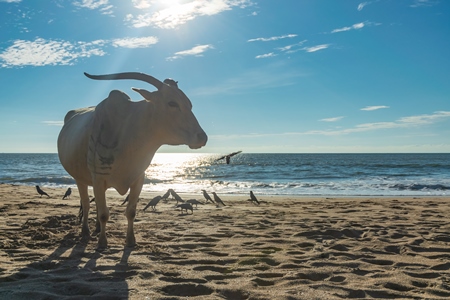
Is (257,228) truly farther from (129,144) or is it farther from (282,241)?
(129,144)

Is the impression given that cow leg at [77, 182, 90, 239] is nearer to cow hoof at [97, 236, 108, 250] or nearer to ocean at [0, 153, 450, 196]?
cow hoof at [97, 236, 108, 250]

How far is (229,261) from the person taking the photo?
5.10 metres

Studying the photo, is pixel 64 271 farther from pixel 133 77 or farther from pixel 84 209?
pixel 133 77

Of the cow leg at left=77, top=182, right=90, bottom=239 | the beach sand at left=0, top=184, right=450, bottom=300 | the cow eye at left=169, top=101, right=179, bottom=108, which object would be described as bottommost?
the beach sand at left=0, top=184, right=450, bottom=300

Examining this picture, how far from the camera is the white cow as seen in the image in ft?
17.2

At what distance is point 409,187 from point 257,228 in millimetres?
20814

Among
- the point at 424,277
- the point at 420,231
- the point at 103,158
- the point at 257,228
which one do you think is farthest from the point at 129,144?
the point at 420,231

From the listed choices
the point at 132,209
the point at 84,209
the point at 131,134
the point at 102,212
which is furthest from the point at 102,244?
the point at 131,134

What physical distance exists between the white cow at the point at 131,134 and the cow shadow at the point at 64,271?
599mm

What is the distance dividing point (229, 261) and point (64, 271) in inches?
77.2

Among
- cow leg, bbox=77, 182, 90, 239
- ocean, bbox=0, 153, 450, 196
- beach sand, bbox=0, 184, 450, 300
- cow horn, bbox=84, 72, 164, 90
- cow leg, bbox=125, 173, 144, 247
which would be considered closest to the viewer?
beach sand, bbox=0, 184, 450, 300

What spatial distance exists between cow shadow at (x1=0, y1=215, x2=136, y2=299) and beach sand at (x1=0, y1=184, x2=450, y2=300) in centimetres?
1

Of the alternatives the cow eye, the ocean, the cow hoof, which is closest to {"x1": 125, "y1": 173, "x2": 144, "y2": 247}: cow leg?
the cow hoof

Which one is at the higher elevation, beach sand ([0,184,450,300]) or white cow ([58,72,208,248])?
white cow ([58,72,208,248])
